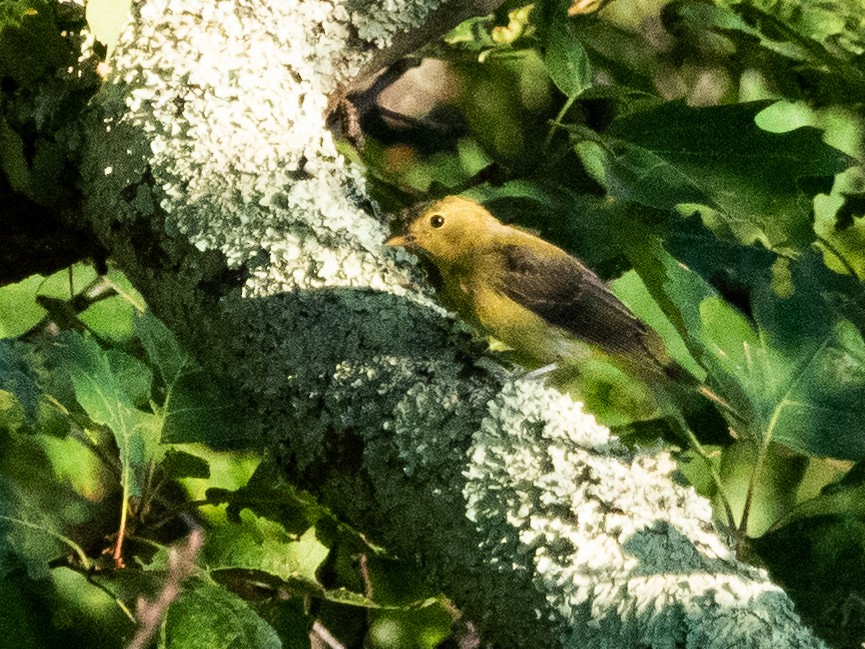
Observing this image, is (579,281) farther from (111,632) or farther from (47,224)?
(111,632)

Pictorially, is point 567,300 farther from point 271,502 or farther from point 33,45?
point 33,45

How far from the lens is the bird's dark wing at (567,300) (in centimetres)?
182

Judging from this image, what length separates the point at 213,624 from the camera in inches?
33.3

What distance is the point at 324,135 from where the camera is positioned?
1119mm

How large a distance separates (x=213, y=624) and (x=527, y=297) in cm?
116

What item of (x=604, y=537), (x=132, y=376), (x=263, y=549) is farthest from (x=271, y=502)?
(x=604, y=537)

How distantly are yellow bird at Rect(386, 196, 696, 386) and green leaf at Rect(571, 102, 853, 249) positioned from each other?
43 cm

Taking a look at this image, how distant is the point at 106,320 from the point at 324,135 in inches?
22.1

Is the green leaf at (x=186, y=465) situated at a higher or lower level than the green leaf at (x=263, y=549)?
higher

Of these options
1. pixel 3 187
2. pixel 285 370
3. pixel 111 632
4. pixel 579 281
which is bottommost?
pixel 579 281

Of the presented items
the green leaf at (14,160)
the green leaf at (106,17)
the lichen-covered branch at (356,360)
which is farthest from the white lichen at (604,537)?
the green leaf at (14,160)

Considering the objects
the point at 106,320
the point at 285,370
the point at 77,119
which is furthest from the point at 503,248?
the point at 285,370

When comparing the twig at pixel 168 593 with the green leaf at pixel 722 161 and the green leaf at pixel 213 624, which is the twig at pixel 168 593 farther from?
the green leaf at pixel 722 161

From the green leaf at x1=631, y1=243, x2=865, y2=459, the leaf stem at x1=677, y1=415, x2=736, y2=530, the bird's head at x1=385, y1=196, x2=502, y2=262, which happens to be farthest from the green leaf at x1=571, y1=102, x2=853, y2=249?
the bird's head at x1=385, y1=196, x2=502, y2=262
